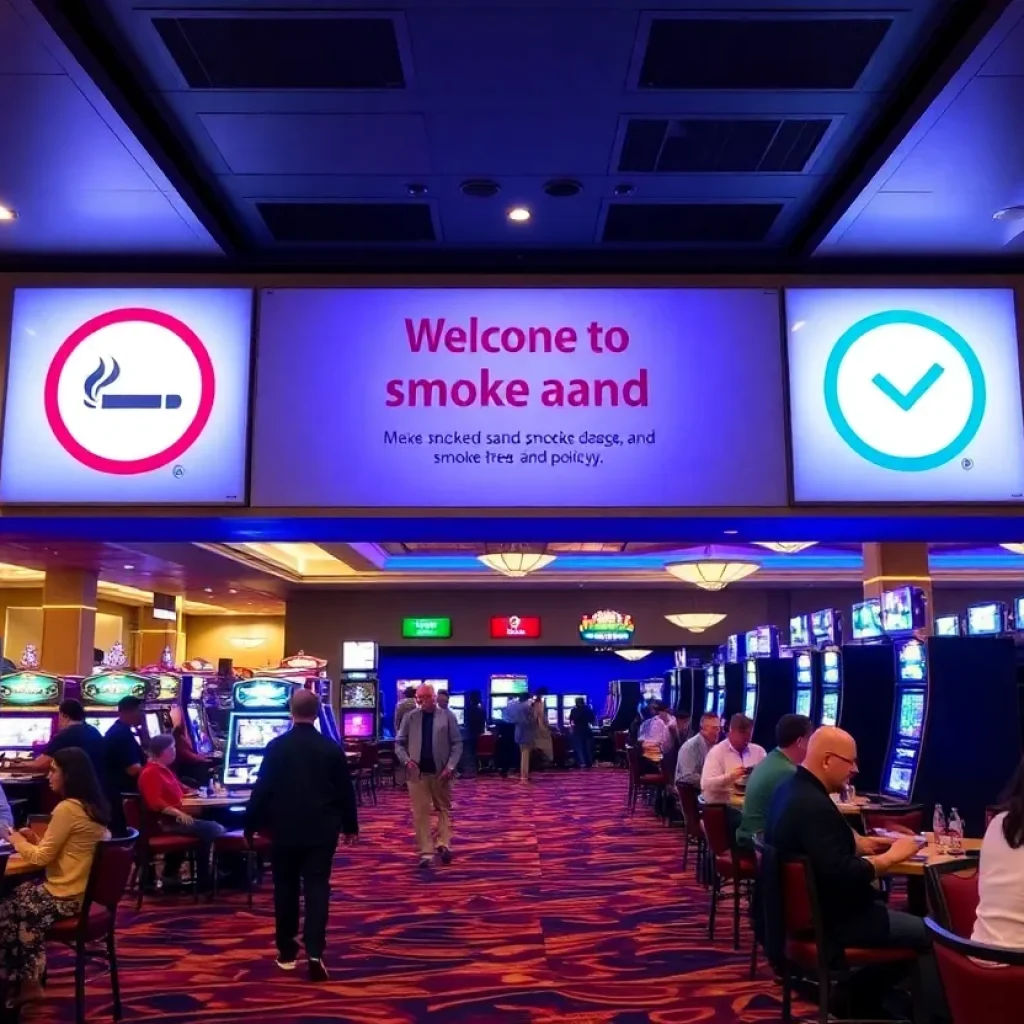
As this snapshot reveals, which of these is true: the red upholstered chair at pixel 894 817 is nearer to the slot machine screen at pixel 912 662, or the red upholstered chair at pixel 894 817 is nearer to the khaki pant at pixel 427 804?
the slot machine screen at pixel 912 662

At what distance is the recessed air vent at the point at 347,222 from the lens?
13.3ft

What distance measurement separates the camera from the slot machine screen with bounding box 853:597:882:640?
755cm

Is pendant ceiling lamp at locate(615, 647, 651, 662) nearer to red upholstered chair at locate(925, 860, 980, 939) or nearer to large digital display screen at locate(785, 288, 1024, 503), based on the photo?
large digital display screen at locate(785, 288, 1024, 503)

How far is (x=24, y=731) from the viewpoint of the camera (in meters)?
8.94

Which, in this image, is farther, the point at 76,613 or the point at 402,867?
the point at 76,613

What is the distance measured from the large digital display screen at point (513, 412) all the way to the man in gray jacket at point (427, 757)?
4.22m

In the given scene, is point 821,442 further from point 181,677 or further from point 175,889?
point 181,677

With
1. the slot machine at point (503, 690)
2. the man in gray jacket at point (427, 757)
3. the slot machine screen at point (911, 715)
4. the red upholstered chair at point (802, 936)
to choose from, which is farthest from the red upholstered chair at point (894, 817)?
the slot machine at point (503, 690)

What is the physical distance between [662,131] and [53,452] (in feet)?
7.90

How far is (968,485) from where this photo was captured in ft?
13.2

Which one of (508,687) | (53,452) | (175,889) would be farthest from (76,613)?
(53,452)

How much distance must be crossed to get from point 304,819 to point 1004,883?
307cm

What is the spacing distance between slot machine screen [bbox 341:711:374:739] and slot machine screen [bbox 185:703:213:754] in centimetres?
442

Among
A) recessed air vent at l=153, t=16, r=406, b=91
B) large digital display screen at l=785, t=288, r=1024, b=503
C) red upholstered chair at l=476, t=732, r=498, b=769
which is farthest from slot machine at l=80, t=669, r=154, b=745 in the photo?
red upholstered chair at l=476, t=732, r=498, b=769
